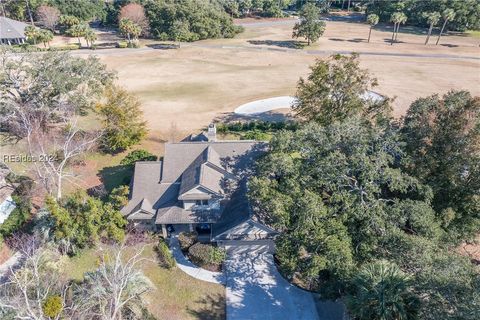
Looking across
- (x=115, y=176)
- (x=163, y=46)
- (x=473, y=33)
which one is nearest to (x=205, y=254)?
(x=115, y=176)

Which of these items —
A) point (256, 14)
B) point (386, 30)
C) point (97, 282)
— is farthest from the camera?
point (256, 14)

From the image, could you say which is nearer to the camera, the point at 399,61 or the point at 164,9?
the point at 399,61

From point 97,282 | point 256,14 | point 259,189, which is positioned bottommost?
point 97,282

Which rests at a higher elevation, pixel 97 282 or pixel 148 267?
pixel 97 282

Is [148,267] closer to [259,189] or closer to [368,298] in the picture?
[259,189]

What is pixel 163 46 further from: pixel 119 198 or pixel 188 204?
pixel 188 204

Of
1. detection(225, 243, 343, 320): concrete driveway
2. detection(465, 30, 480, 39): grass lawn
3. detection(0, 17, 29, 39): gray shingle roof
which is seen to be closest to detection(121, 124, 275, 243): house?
detection(225, 243, 343, 320): concrete driveway

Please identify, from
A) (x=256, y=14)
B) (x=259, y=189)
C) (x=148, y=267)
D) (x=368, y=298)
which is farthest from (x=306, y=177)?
(x=256, y=14)
